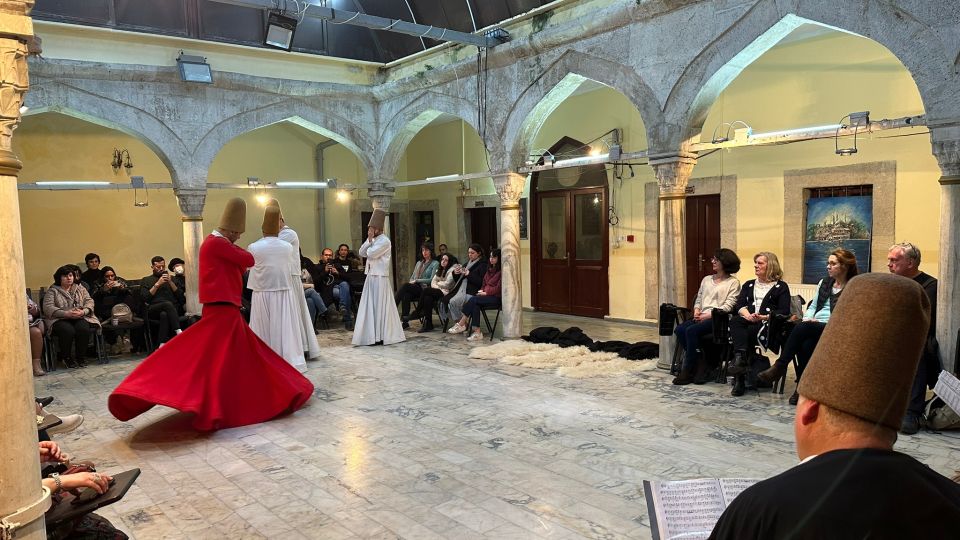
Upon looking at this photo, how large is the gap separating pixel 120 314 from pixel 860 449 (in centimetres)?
879

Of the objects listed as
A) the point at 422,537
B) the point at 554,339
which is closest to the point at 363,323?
the point at 554,339

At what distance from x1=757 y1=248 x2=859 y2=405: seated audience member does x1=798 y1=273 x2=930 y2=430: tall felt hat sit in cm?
447

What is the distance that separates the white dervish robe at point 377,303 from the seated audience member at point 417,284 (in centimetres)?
120

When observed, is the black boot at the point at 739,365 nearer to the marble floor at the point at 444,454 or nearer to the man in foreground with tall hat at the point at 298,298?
the marble floor at the point at 444,454

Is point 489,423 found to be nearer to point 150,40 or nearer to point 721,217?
point 721,217

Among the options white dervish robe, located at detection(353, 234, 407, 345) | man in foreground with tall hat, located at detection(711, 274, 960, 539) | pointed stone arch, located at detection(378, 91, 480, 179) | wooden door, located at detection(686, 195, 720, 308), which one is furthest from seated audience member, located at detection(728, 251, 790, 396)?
man in foreground with tall hat, located at detection(711, 274, 960, 539)

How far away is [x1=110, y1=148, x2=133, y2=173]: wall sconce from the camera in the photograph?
35.5 ft

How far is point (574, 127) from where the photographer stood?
1088cm

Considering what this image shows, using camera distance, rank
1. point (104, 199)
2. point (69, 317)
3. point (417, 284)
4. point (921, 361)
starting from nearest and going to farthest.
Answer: point (921, 361) < point (69, 317) < point (417, 284) < point (104, 199)

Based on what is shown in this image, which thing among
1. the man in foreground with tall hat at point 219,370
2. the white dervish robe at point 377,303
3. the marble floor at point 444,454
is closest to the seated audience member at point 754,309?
the marble floor at point 444,454

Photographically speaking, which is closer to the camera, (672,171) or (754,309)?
(754,309)

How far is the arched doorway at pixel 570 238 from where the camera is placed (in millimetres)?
10648

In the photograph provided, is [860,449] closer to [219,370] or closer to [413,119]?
[219,370]

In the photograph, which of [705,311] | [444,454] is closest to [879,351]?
[444,454]
